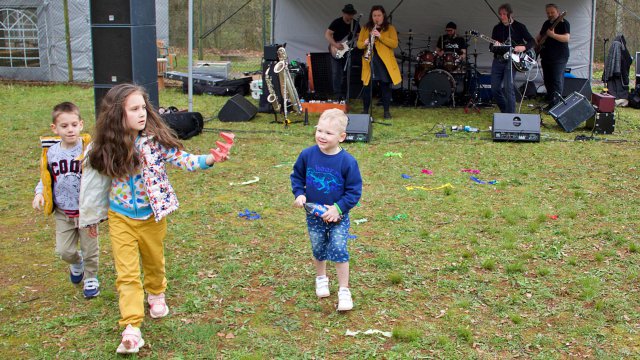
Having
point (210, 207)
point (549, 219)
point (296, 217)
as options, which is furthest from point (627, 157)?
point (210, 207)

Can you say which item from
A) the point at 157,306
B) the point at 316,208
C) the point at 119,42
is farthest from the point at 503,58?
the point at 157,306

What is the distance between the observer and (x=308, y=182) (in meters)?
4.00

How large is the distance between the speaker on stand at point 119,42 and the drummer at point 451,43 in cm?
617

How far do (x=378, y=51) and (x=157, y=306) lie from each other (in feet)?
25.5

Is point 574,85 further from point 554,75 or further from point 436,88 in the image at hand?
point 436,88

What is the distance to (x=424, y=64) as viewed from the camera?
13.2 m

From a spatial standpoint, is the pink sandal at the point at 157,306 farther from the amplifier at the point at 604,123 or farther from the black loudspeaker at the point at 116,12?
the amplifier at the point at 604,123

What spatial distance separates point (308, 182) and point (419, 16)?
1063 centimetres

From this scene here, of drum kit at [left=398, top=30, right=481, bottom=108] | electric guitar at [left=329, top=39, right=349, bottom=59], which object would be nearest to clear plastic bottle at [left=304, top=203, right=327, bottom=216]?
electric guitar at [left=329, top=39, right=349, bottom=59]

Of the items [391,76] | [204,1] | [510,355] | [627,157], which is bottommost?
[510,355]

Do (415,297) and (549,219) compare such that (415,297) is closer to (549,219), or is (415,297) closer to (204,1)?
(549,219)

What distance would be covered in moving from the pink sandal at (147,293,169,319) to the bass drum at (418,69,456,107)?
941cm

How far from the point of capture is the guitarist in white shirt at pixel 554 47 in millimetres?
11031

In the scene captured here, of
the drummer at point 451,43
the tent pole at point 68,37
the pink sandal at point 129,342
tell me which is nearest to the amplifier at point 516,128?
the drummer at point 451,43
